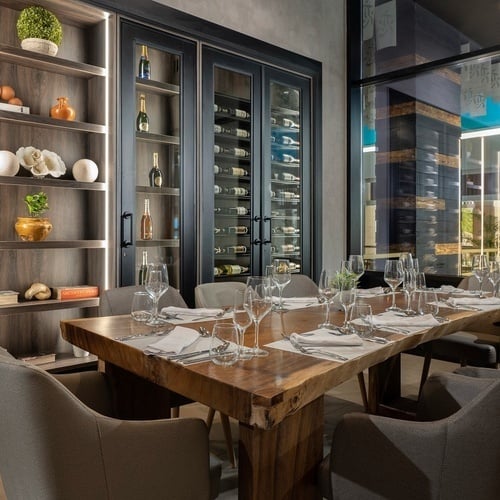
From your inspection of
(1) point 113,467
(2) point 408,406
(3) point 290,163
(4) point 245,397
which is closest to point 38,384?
(1) point 113,467

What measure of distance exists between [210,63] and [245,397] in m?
3.20

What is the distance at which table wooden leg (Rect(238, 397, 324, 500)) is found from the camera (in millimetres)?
1250

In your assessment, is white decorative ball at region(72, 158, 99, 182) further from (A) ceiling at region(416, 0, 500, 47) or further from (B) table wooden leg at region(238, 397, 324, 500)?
(A) ceiling at region(416, 0, 500, 47)

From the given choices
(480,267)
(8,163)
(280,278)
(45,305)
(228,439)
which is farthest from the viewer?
(45,305)

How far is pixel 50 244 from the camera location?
3.10 metres

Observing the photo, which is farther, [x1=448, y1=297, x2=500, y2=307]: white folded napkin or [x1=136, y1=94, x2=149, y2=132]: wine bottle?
[x1=136, y1=94, x2=149, y2=132]: wine bottle

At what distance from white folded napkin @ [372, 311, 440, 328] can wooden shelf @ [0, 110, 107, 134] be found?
85.5 inches

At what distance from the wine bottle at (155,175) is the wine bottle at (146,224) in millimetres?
127

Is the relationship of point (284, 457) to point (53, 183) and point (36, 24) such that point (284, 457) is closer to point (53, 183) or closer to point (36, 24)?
point (53, 183)

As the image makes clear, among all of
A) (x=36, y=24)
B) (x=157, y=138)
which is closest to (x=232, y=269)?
(x=157, y=138)

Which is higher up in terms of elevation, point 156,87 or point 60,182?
point 156,87

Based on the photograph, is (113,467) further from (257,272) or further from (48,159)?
(257,272)

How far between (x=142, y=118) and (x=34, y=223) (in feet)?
3.37

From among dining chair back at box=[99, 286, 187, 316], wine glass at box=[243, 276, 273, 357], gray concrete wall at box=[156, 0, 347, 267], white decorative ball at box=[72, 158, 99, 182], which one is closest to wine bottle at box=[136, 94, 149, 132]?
white decorative ball at box=[72, 158, 99, 182]
